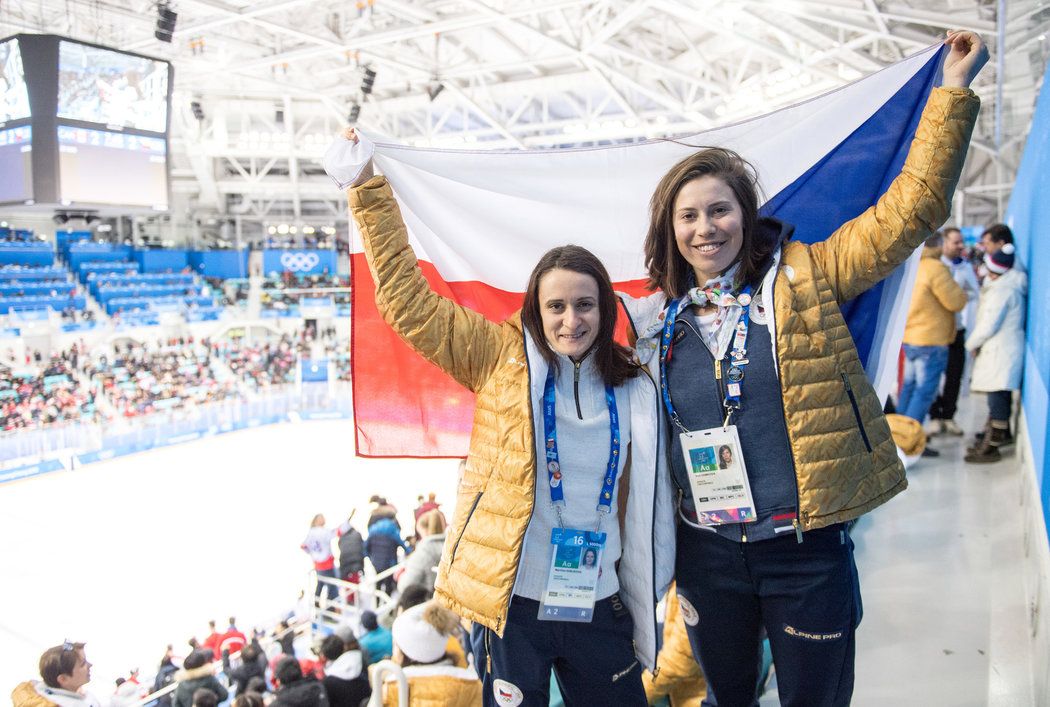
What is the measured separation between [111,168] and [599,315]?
10400mm

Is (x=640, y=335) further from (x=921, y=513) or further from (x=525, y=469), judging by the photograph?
(x=921, y=513)

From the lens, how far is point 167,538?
10562mm

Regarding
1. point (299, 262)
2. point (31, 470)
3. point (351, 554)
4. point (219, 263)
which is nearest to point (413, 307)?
point (351, 554)

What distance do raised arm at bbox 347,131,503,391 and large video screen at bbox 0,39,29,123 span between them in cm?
952

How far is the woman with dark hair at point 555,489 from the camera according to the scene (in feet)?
4.99

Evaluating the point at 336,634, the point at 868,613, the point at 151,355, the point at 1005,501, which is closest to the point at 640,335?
the point at 868,613

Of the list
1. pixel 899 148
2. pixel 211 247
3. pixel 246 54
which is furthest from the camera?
pixel 211 247

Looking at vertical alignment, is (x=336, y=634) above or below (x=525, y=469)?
below

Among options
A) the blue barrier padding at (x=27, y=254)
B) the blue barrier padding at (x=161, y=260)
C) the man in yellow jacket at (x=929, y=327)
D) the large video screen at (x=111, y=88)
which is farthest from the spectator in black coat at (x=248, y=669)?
the blue barrier padding at (x=161, y=260)

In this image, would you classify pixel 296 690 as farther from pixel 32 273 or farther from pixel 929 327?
pixel 32 273

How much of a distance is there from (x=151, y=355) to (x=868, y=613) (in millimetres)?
21139

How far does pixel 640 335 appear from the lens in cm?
162

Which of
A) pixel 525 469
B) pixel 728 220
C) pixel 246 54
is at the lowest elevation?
pixel 525 469

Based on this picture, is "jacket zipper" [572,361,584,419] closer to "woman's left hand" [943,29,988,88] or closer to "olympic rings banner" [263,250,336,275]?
"woman's left hand" [943,29,988,88]
